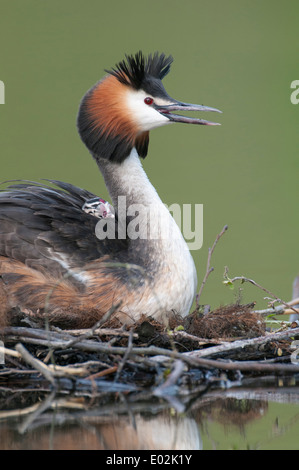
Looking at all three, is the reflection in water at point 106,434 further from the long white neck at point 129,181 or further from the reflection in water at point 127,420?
the long white neck at point 129,181

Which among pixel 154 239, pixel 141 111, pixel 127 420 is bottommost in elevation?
pixel 127 420

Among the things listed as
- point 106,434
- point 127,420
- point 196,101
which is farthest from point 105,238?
point 196,101

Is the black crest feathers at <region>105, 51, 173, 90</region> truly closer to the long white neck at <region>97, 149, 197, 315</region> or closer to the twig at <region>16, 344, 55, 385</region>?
the long white neck at <region>97, 149, 197, 315</region>

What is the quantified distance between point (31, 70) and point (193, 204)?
140 inches

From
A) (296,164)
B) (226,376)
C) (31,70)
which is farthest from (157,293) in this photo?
(31,70)

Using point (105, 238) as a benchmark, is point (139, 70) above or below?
above

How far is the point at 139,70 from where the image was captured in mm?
4719

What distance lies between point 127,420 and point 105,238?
173 cm

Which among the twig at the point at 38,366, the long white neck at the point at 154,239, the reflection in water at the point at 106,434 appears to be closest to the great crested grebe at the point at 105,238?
the long white neck at the point at 154,239

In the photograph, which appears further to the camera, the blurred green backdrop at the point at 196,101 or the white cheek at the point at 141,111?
the blurred green backdrop at the point at 196,101

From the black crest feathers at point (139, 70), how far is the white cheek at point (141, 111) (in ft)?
0.17

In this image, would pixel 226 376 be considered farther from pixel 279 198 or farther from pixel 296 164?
pixel 296 164

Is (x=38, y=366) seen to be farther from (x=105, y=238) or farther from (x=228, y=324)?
(x=105, y=238)

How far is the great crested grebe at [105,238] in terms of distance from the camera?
4.23 meters
